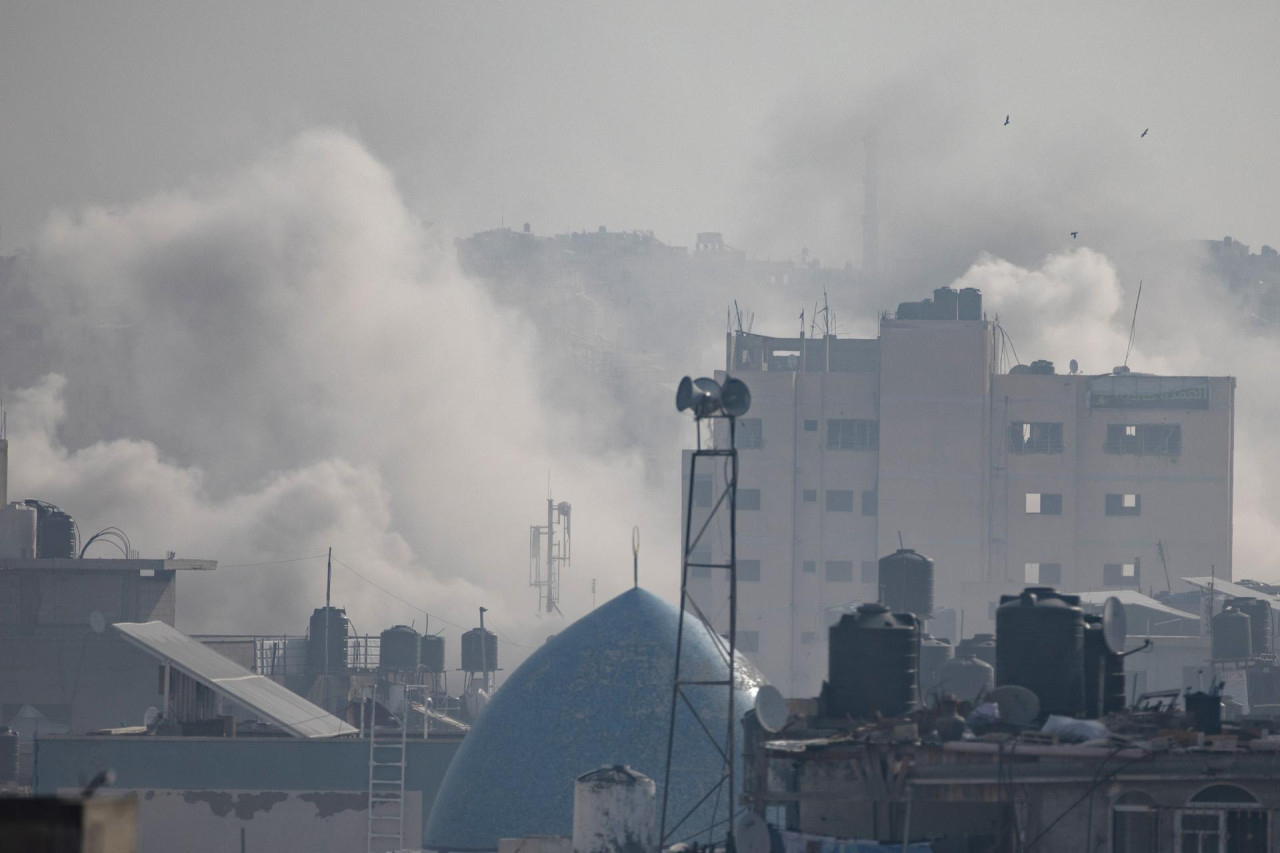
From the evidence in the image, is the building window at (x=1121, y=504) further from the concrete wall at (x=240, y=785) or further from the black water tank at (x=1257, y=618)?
the concrete wall at (x=240, y=785)

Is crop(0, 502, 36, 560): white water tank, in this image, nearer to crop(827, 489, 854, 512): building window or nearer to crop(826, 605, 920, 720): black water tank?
crop(827, 489, 854, 512): building window

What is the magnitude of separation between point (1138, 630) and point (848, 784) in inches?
1523

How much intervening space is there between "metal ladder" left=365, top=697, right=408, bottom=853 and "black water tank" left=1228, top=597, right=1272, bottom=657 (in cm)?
2554

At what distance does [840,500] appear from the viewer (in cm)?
7294

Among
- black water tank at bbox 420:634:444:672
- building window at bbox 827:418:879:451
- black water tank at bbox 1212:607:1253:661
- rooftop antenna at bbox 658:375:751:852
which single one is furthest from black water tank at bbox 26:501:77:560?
rooftop antenna at bbox 658:375:751:852

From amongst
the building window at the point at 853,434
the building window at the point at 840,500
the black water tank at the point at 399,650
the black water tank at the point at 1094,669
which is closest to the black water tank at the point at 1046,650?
the black water tank at the point at 1094,669

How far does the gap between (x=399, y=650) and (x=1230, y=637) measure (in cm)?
2274

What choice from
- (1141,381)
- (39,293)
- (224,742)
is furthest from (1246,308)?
(224,742)

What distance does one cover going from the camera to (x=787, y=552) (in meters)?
73.1

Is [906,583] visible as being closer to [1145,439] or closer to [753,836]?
[753,836]

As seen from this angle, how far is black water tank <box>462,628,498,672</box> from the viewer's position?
5847 centimetres

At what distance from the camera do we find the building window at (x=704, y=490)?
237 ft

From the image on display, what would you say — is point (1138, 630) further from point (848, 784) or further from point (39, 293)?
point (39, 293)

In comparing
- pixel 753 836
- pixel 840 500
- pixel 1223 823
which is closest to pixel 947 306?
pixel 840 500
